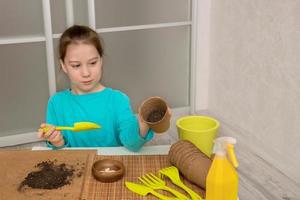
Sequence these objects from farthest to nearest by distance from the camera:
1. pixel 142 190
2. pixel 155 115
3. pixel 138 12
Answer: pixel 138 12 → pixel 155 115 → pixel 142 190

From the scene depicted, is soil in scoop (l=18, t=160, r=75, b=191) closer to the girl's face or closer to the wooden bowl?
the wooden bowl

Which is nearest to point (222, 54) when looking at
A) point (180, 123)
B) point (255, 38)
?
point (255, 38)

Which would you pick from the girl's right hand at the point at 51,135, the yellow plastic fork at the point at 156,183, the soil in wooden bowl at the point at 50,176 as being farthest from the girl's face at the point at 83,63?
the yellow plastic fork at the point at 156,183

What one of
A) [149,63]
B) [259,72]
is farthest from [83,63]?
[149,63]

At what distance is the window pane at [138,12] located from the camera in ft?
8.46

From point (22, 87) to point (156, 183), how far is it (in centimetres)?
159

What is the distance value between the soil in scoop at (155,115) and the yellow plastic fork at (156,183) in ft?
0.48

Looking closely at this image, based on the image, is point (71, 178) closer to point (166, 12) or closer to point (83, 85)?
point (83, 85)

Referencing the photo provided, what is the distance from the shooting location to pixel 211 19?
2867mm

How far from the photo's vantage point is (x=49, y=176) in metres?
1.16

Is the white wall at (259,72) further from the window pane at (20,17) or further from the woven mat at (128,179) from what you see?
the woven mat at (128,179)

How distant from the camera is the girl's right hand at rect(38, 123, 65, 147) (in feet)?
4.26

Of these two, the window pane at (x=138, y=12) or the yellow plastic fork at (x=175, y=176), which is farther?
the window pane at (x=138, y=12)

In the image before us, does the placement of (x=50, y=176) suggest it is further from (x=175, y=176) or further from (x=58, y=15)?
(x=58, y=15)
